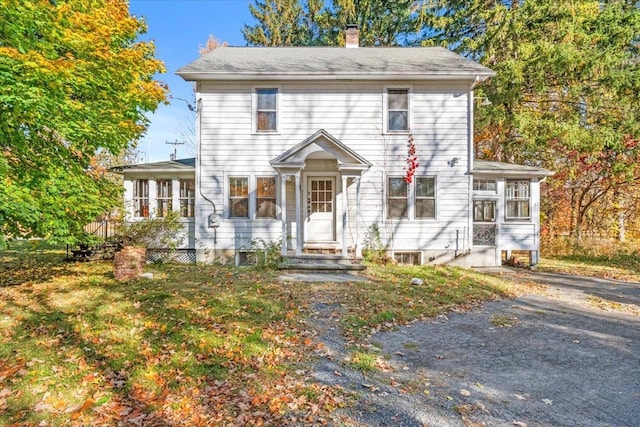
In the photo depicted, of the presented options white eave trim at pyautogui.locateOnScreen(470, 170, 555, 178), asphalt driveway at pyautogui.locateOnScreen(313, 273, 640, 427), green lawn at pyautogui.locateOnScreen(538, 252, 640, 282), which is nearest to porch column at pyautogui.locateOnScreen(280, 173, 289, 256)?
asphalt driveway at pyautogui.locateOnScreen(313, 273, 640, 427)

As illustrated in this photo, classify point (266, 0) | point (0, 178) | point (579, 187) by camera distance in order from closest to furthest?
point (0, 178)
point (579, 187)
point (266, 0)

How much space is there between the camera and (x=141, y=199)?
11.5m

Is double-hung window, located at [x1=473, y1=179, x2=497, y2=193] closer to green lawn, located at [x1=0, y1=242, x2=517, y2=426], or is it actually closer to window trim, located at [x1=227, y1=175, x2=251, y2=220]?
green lawn, located at [x1=0, y1=242, x2=517, y2=426]

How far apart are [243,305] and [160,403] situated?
281 cm

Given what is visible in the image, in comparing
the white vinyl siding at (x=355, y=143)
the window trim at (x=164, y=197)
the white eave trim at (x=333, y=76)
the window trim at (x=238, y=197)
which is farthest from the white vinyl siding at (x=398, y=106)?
the window trim at (x=164, y=197)

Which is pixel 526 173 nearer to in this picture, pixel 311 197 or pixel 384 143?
pixel 384 143

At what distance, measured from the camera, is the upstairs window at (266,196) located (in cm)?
1111

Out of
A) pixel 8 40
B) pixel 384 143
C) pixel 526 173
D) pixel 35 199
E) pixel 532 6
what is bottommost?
pixel 35 199

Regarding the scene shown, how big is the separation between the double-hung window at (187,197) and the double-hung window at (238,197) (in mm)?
1474

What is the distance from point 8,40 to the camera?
20.1ft

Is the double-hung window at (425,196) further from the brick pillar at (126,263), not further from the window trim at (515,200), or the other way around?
the brick pillar at (126,263)

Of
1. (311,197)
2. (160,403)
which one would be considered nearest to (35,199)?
(160,403)

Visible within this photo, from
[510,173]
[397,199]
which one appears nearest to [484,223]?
[510,173]

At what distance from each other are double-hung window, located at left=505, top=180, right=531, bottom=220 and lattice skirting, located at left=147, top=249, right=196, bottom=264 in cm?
1088
